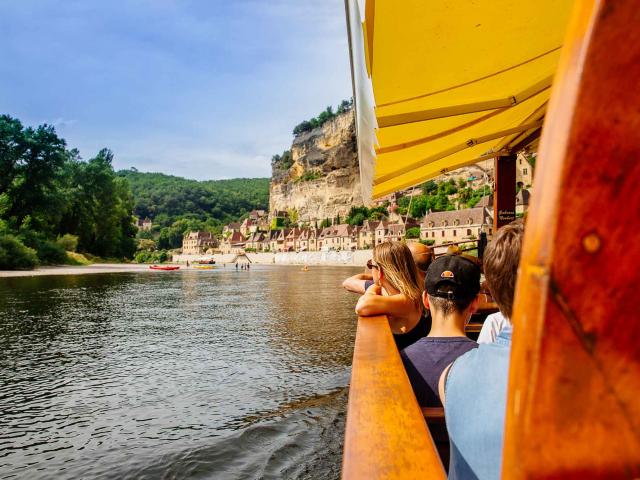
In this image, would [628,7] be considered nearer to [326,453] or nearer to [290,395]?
[326,453]

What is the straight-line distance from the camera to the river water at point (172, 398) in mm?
5449

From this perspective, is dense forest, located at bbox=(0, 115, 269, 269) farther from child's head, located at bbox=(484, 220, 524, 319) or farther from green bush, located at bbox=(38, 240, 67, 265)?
child's head, located at bbox=(484, 220, 524, 319)

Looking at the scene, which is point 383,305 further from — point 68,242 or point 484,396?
point 68,242

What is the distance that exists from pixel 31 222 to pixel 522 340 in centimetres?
5945

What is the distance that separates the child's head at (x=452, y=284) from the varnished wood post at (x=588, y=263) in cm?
197

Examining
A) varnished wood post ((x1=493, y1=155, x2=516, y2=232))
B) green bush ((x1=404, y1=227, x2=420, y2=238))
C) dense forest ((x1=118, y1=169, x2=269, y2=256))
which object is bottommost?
varnished wood post ((x1=493, y1=155, x2=516, y2=232))

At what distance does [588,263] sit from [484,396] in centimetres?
82

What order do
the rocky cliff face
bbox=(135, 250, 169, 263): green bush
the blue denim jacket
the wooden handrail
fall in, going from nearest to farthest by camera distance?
the blue denim jacket, the wooden handrail, bbox=(135, 250, 169, 263): green bush, the rocky cliff face

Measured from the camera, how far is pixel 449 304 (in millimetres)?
2438

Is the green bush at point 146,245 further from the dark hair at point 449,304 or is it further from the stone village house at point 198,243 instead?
the dark hair at point 449,304

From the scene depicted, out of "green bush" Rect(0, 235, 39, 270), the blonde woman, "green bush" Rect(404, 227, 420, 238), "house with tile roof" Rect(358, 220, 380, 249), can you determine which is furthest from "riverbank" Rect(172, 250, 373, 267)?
the blonde woman

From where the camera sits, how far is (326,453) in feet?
18.1

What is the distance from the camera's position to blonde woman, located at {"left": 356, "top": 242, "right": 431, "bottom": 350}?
352cm

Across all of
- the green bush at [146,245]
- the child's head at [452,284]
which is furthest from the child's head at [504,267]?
the green bush at [146,245]
